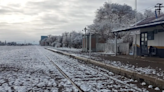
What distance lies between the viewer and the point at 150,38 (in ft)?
67.3

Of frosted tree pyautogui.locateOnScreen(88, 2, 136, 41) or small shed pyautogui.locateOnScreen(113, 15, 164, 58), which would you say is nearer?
small shed pyautogui.locateOnScreen(113, 15, 164, 58)

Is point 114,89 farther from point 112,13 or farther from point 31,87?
point 112,13

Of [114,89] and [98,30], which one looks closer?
[114,89]

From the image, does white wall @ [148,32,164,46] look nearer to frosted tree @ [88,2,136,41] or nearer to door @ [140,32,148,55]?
door @ [140,32,148,55]

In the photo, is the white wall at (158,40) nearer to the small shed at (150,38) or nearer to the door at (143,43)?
the small shed at (150,38)

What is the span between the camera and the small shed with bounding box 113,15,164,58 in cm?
1903

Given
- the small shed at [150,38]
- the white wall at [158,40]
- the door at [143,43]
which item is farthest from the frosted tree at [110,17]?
the white wall at [158,40]

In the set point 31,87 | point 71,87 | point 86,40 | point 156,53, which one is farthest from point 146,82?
point 86,40

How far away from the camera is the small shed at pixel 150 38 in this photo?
1903 centimetres

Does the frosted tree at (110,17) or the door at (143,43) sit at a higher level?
the frosted tree at (110,17)

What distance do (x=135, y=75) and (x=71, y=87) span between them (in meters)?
3.92

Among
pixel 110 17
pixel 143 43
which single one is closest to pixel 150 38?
pixel 143 43

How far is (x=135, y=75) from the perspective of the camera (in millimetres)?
10500

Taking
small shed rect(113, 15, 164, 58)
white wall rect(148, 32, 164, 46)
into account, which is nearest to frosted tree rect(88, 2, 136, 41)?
small shed rect(113, 15, 164, 58)
